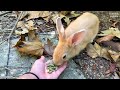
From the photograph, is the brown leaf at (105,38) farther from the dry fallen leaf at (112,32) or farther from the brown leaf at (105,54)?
the brown leaf at (105,54)

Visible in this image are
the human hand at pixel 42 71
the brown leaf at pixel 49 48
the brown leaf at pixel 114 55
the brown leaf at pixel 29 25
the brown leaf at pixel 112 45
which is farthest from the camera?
the brown leaf at pixel 29 25

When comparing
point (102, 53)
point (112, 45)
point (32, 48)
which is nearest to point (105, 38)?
point (112, 45)

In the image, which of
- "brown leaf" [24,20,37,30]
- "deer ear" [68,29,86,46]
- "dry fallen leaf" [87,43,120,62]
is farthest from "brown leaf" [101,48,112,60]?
"brown leaf" [24,20,37,30]

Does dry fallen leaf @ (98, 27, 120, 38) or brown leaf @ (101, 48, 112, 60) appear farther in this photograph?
dry fallen leaf @ (98, 27, 120, 38)

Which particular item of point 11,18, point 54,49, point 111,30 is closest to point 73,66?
point 54,49

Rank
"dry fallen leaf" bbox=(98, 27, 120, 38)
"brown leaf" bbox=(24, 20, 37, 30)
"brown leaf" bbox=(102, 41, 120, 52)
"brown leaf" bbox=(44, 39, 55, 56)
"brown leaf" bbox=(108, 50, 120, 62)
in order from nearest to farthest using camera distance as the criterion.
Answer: "brown leaf" bbox=(108, 50, 120, 62), "brown leaf" bbox=(44, 39, 55, 56), "brown leaf" bbox=(102, 41, 120, 52), "dry fallen leaf" bbox=(98, 27, 120, 38), "brown leaf" bbox=(24, 20, 37, 30)

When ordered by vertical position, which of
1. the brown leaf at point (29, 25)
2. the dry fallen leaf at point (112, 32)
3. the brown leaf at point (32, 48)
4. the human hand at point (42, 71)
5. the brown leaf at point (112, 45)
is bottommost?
the human hand at point (42, 71)

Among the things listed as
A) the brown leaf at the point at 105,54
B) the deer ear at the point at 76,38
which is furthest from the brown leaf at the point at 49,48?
the brown leaf at the point at 105,54

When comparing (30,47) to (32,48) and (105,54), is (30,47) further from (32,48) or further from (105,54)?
(105,54)

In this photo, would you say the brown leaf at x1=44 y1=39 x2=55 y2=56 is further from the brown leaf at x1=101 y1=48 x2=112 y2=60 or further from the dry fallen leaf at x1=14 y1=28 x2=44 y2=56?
the brown leaf at x1=101 y1=48 x2=112 y2=60
